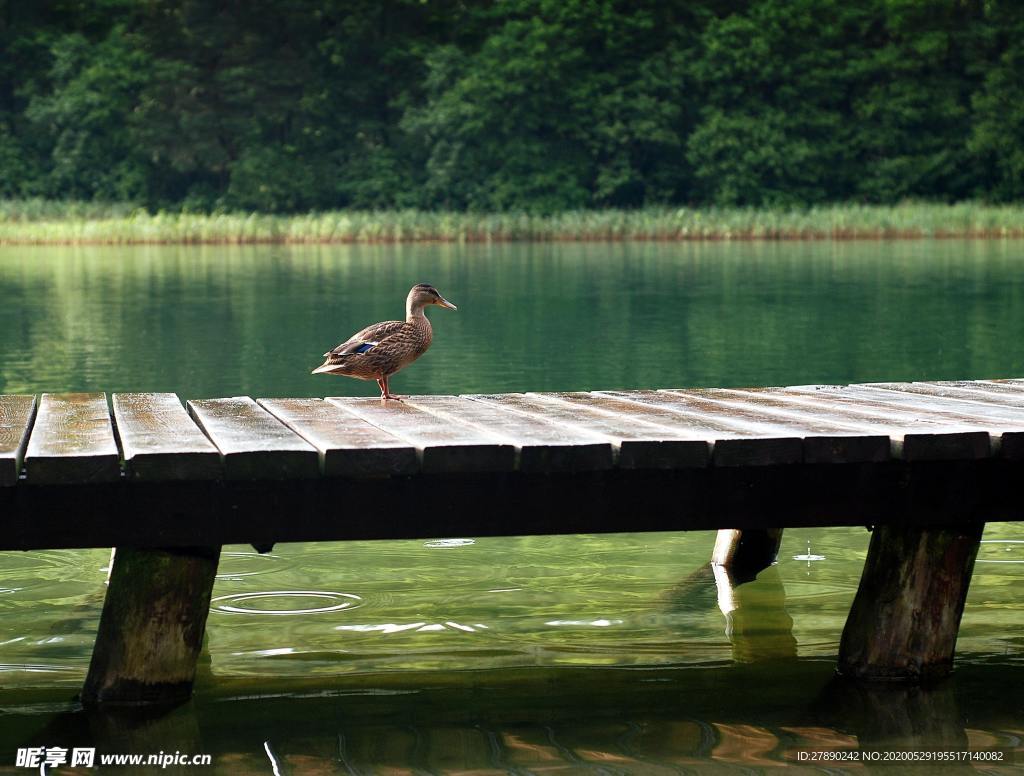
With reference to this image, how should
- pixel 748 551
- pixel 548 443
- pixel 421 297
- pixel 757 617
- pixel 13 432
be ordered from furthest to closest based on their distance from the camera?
pixel 748 551 < pixel 421 297 < pixel 757 617 < pixel 13 432 < pixel 548 443

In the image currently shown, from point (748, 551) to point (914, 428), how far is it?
1.79 m

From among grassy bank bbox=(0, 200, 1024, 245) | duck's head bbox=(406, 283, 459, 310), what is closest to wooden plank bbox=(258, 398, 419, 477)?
duck's head bbox=(406, 283, 459, 310)

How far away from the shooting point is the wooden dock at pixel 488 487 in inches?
163

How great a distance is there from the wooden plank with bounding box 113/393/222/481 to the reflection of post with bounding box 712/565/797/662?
1735 millimetres

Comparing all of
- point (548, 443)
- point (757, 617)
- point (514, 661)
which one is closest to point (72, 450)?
point (548, 443)

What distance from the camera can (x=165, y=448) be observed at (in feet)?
13.6

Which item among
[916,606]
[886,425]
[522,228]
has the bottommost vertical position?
[522,228]

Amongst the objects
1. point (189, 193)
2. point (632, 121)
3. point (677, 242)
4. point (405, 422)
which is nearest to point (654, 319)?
point (405, 422)

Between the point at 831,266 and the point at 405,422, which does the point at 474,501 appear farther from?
the point at 831,266

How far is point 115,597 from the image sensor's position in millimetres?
4465

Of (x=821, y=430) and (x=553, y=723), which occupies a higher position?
(x=821, y=430)

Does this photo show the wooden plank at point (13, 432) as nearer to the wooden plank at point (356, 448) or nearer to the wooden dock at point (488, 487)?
the wooden dock at point (488, 487)

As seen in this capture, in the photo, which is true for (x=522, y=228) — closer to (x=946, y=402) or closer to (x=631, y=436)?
(x=946, y=402)

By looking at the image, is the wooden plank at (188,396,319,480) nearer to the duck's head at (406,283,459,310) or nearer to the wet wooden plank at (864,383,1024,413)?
the duck's head at (406,283,459,310)
